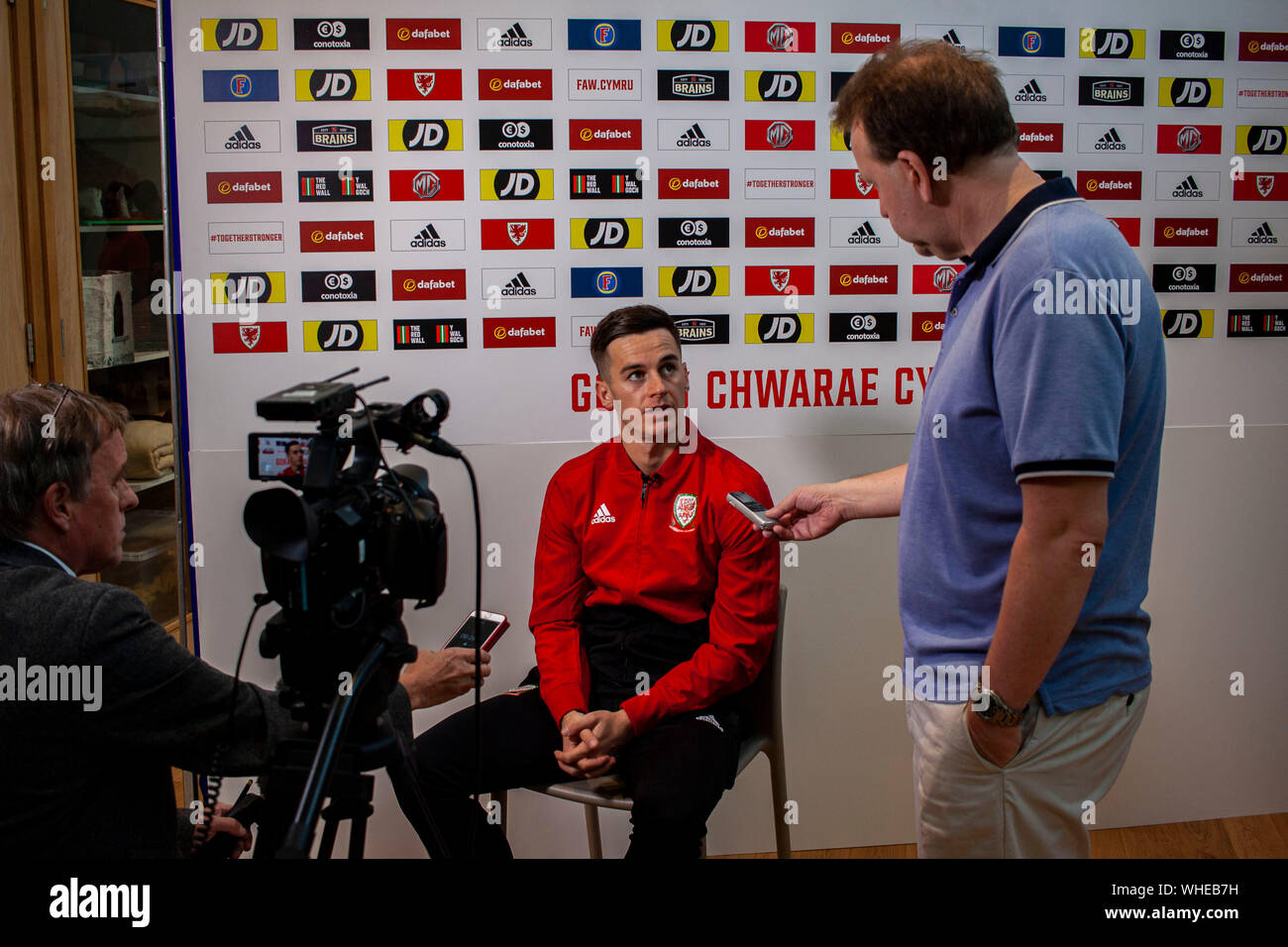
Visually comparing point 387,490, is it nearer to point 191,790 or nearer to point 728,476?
point 728,476

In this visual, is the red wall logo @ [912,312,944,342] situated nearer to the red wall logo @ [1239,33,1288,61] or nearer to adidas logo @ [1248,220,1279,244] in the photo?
adidas logo @ [1248,220,1279,244]

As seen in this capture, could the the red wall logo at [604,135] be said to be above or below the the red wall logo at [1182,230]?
above

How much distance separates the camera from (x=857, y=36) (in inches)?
93.2

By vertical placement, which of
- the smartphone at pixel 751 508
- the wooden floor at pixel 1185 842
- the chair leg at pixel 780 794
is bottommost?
the wooden floor at pixel 1185 842

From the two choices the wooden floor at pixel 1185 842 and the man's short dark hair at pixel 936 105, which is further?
the wooden floor at pixel 1185 842

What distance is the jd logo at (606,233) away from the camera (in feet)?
7.75

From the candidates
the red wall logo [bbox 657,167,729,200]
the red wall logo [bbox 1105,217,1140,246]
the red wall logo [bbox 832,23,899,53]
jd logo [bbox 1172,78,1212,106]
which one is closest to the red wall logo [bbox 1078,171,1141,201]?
the red wall logo [bbox 1105,217,1140,246]

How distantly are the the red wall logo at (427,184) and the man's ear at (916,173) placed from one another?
1.27 meters

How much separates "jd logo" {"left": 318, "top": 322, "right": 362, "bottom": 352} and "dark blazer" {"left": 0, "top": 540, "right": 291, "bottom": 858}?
1.07 m

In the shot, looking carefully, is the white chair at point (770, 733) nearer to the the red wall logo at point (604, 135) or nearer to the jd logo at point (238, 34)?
the the red wall logo at point (604, 135)

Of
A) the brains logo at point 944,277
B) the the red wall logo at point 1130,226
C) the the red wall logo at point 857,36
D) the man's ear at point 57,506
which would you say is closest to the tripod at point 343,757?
the man's ear at point 57,506

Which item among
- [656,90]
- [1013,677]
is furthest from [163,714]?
[656,90]

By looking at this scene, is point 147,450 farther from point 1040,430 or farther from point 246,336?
point 1040,430
